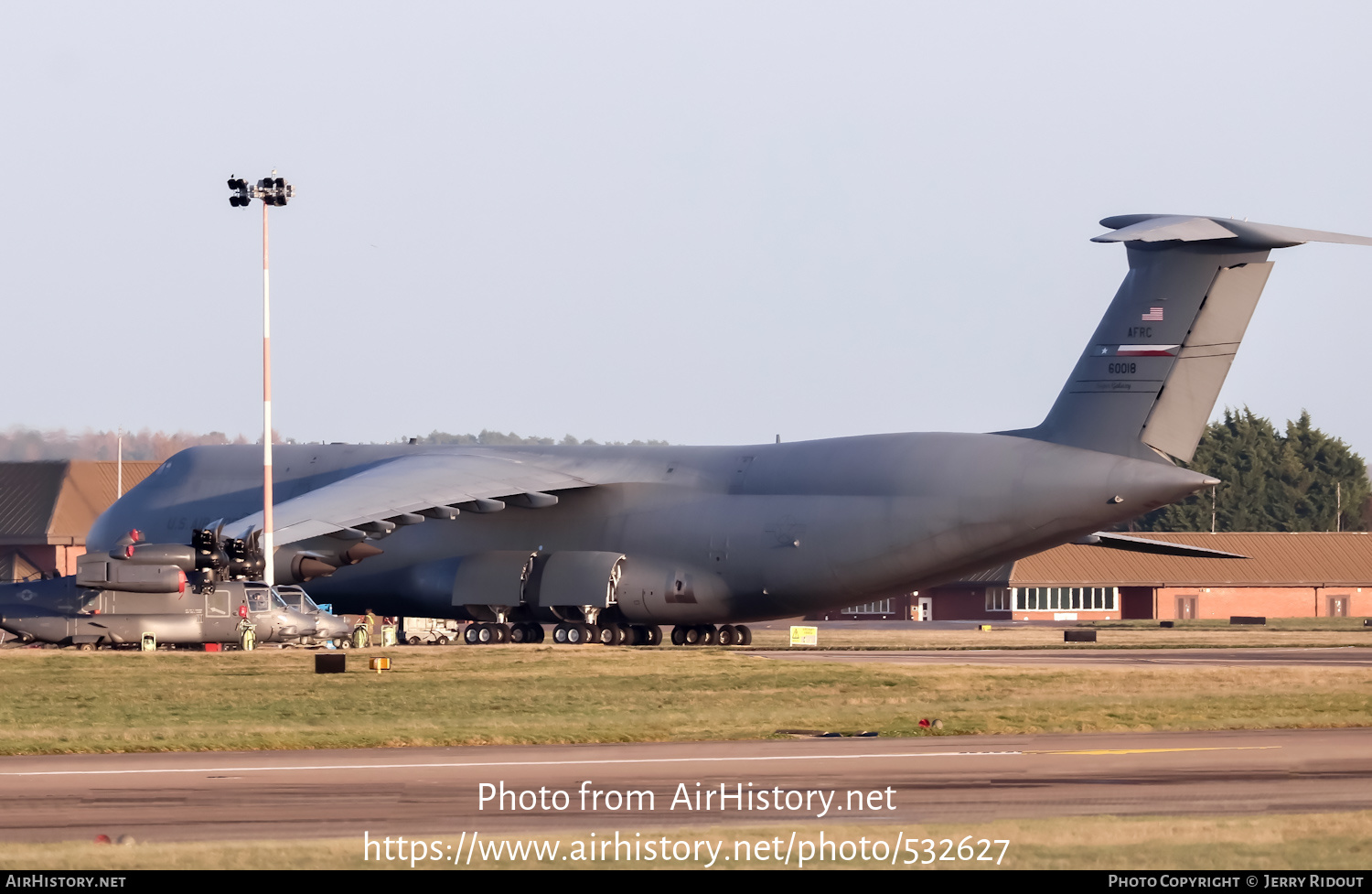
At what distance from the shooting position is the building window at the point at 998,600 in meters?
81.4

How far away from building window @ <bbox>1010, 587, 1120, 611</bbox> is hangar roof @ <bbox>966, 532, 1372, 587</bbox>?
0.55 meters

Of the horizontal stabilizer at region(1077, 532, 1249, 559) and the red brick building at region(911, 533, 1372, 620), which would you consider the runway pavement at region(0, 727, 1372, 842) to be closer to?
the horizontal stabilizer at region(1077, 532, 1249, 559)

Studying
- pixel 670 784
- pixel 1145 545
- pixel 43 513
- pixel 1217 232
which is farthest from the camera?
pixel 43 513

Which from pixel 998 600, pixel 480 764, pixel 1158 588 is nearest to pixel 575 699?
pixel 480 764

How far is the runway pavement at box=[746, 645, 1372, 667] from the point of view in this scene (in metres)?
37.0

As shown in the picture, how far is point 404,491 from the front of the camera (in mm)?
39250

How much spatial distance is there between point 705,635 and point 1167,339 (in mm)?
Result: 14302

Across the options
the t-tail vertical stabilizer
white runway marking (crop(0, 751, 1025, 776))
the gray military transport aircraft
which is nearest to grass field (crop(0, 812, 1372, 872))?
white runway marking (crop(0, 751, 1025, 776))

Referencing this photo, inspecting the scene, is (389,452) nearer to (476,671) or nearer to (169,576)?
(169,576)

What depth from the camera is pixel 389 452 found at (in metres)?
45.6

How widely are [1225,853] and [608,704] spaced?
47.2 feet

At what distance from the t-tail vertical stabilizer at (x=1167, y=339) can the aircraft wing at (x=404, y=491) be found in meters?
12.8

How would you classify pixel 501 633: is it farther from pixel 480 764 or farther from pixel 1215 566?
pixel 1215 566

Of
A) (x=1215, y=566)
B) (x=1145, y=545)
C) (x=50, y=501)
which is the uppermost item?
(x=50, y=501)
